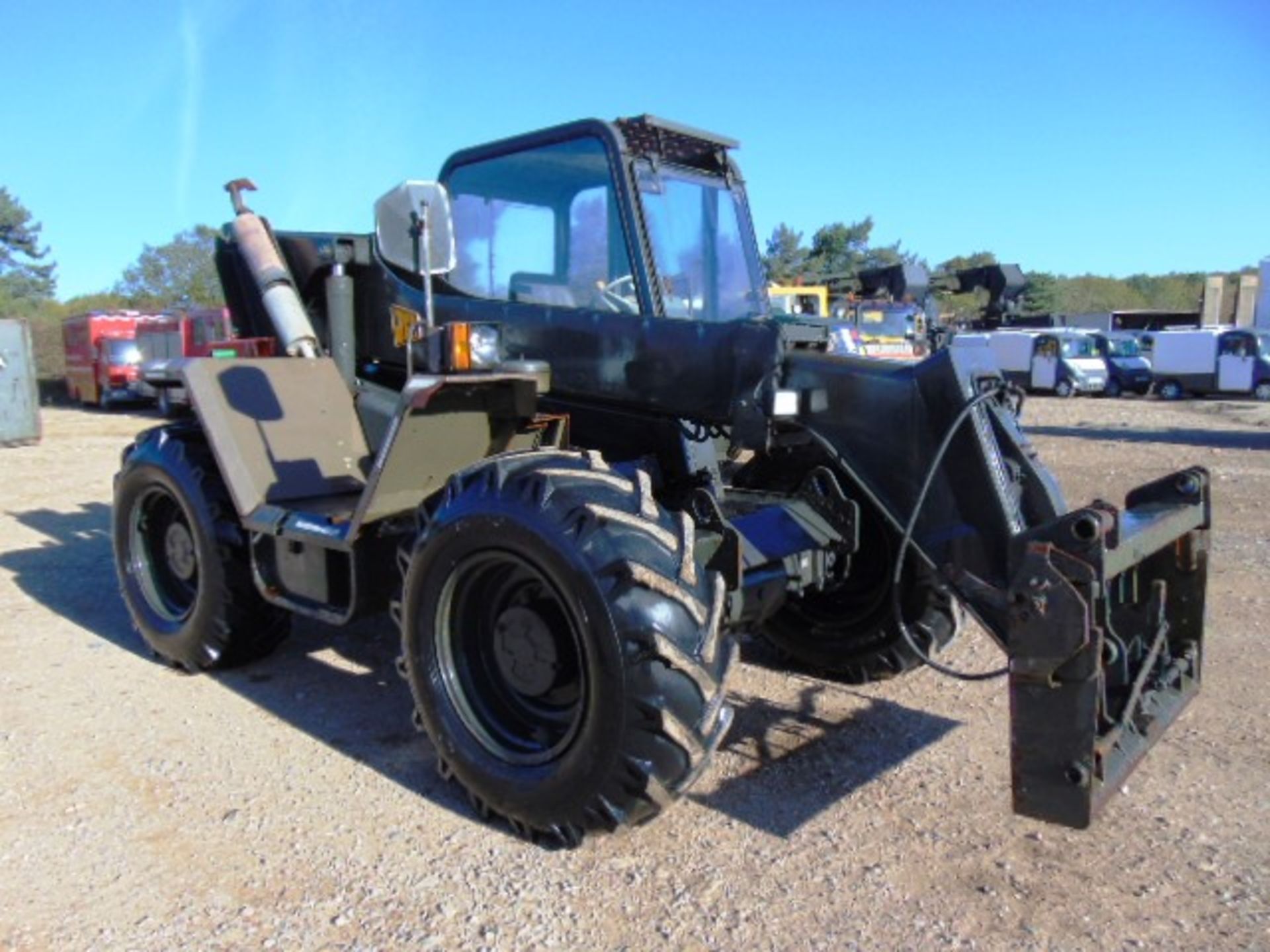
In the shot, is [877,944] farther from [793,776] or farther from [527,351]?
[527,351]

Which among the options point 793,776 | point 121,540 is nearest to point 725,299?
point 793,776

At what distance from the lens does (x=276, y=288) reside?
526 cm

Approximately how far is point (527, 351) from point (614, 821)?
6.95 feet

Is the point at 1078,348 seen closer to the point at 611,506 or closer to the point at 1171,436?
the point at 1171,436

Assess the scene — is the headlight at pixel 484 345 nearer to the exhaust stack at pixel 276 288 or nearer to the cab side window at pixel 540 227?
the cab side window at pixel 540 227

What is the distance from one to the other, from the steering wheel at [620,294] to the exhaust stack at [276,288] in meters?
1.77

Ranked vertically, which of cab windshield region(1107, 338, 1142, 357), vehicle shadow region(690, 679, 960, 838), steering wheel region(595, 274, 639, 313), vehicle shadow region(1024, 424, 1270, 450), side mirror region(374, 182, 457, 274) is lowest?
vehicle shadow region(1024, 424, 1270, 450)

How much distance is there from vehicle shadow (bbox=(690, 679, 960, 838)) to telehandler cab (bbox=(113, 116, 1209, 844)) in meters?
0.30

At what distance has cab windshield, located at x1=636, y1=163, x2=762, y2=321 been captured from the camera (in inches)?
167

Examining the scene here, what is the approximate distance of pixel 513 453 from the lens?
355 cm

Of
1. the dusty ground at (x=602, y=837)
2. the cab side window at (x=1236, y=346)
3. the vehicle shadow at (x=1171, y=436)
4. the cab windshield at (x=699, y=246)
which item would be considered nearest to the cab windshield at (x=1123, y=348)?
the cab side window at (x=1236, y=346)

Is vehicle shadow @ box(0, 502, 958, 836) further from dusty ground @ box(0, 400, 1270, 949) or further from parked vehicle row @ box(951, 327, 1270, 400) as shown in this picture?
parked vehicle row @ box(951, 327, 1270, 400)

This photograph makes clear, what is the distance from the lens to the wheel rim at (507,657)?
3516mm

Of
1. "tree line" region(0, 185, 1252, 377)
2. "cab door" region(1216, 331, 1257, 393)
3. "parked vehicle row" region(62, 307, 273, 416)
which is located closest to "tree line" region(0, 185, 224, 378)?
"tree line" region(0, 185, 1252, 377)
